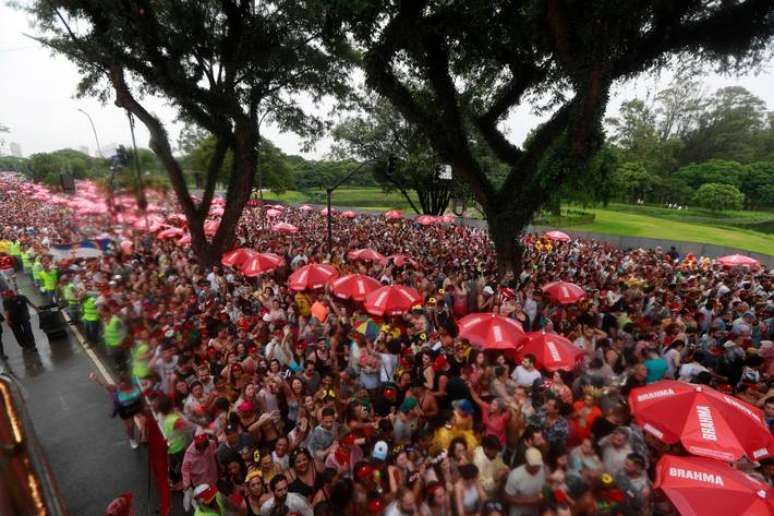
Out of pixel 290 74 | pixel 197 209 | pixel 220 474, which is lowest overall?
pixel 220 474

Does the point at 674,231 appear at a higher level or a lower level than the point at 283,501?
lower

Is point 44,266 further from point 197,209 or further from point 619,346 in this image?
point 619,346

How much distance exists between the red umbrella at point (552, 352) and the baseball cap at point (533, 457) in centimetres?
202

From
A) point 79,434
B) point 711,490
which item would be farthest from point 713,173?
point 79,434

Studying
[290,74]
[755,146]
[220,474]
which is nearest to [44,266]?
[290,74]

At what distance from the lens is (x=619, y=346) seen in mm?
6785

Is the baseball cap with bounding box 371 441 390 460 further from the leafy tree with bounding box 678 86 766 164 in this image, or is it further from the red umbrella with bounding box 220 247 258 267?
the leafy tree with bounding box 678 86 766 164

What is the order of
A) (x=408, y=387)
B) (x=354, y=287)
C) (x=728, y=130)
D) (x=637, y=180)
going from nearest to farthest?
(x=408, y=387)
(x=354, y=287)
(x=637, y=180)
(x=728, y=130)

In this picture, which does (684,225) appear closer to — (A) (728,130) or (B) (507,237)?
(A) (728,130)

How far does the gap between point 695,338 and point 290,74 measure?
47.9 ft

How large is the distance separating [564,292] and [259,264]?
741 centimetres

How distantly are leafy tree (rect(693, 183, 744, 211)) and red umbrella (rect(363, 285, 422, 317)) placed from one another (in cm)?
4713

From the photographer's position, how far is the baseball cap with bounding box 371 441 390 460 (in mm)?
4461

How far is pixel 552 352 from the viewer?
5977 mm
